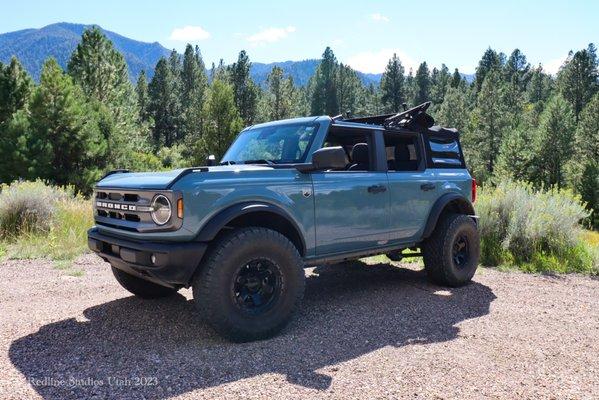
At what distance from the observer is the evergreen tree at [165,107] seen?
6394 cm

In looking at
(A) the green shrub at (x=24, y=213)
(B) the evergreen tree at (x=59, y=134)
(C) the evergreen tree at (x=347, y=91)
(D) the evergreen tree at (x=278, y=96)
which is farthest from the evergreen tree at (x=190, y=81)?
(A) the green shrub at (x=24, y=213)

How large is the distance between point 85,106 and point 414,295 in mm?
25792

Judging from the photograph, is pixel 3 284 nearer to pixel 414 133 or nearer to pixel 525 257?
pixel 414 133

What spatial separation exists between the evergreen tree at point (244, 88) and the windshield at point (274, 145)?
5129 centimetres

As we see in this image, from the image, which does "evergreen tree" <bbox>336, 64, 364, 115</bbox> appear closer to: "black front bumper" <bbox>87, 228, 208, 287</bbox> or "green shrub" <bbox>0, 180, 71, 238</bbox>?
"green shrub" <bbox>0, 180, 71, 238</bbox>

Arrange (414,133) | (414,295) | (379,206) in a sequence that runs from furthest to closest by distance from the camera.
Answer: (414,133)
(414,295)
(379,206)

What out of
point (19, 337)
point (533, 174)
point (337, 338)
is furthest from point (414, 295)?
point (533, 174)

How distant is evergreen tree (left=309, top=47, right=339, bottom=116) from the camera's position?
81.1m

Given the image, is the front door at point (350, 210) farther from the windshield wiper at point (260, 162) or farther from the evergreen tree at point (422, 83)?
the evergreen tree at point (422, 83)

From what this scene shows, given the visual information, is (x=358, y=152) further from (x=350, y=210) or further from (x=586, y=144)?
(x=586, y=144)

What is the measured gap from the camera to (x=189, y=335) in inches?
166

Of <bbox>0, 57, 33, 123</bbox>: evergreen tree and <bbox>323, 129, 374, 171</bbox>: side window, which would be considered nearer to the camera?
<bbox>323, 129, 374, 171</bbox>: side window

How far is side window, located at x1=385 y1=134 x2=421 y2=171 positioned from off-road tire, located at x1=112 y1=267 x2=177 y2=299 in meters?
3.12

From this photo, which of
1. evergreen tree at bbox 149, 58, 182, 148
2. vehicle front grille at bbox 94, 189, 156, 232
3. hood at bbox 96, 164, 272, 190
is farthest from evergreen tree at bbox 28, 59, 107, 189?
evergreen tree at bbox 149, 58, 182, 148
